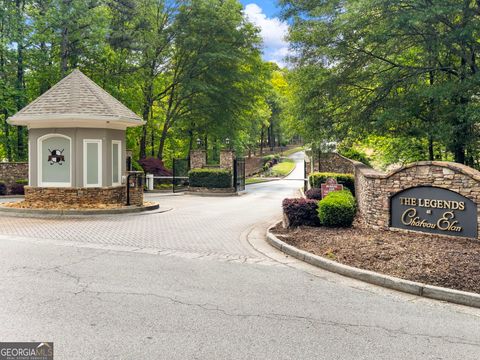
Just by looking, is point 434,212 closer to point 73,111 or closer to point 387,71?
point 387,71

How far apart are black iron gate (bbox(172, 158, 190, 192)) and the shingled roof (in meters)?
10.5

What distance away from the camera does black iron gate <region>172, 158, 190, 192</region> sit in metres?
27.7

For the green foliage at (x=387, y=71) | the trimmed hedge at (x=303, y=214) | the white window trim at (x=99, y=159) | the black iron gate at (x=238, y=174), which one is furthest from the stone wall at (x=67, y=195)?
the black iron gate at (x=238, y=174)

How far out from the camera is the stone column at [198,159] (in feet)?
94.3

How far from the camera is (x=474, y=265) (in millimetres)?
6586

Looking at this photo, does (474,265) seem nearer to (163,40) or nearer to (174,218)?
(174,218)

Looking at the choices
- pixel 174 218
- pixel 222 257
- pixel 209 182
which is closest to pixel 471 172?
pixel 222 257

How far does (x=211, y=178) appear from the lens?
84.9ft

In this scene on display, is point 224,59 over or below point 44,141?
over

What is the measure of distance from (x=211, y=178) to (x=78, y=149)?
11017 millimetres

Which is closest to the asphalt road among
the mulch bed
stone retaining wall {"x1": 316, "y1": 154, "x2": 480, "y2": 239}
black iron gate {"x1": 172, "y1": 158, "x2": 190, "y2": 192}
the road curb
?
the road curb

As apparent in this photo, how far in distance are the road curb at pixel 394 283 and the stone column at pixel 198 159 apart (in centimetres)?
2087

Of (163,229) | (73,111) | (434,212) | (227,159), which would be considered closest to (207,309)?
(434,212)

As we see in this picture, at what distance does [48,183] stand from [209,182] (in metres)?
11.3
